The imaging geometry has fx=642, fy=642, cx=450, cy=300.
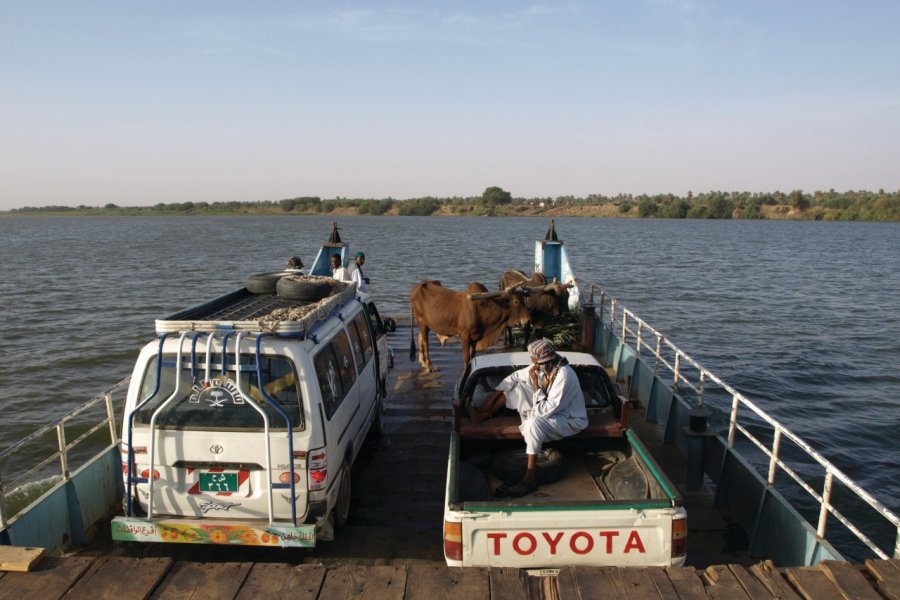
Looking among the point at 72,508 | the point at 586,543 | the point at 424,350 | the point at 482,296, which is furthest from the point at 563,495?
the point at 424,350

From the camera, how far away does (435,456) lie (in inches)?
325

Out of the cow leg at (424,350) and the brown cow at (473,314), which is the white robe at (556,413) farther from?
the cow leg at (424,350)

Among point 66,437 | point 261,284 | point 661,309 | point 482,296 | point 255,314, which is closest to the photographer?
point 255,314

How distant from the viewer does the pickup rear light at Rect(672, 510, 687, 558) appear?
458cm

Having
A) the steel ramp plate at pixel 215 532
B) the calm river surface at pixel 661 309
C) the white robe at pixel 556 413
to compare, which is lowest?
the calm river surface at pixel 661 309

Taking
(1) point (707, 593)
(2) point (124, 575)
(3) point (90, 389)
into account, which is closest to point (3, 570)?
(2) point (124, 575)

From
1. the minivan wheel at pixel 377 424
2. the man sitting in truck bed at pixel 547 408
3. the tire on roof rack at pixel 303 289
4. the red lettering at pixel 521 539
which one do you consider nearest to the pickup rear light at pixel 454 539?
the red lettering at pixel 521 539

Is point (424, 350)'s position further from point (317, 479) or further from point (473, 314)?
point (317, 479)

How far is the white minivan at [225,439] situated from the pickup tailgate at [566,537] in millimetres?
1527

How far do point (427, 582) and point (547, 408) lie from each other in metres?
2.58

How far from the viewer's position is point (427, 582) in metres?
3.52

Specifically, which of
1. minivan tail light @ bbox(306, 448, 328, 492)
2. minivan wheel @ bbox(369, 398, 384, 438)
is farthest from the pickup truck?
minivan wheel @ bbox(369, 398, 384, 438)

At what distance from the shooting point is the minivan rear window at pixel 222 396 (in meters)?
5.28

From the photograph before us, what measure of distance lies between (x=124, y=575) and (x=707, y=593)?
3.19 m
